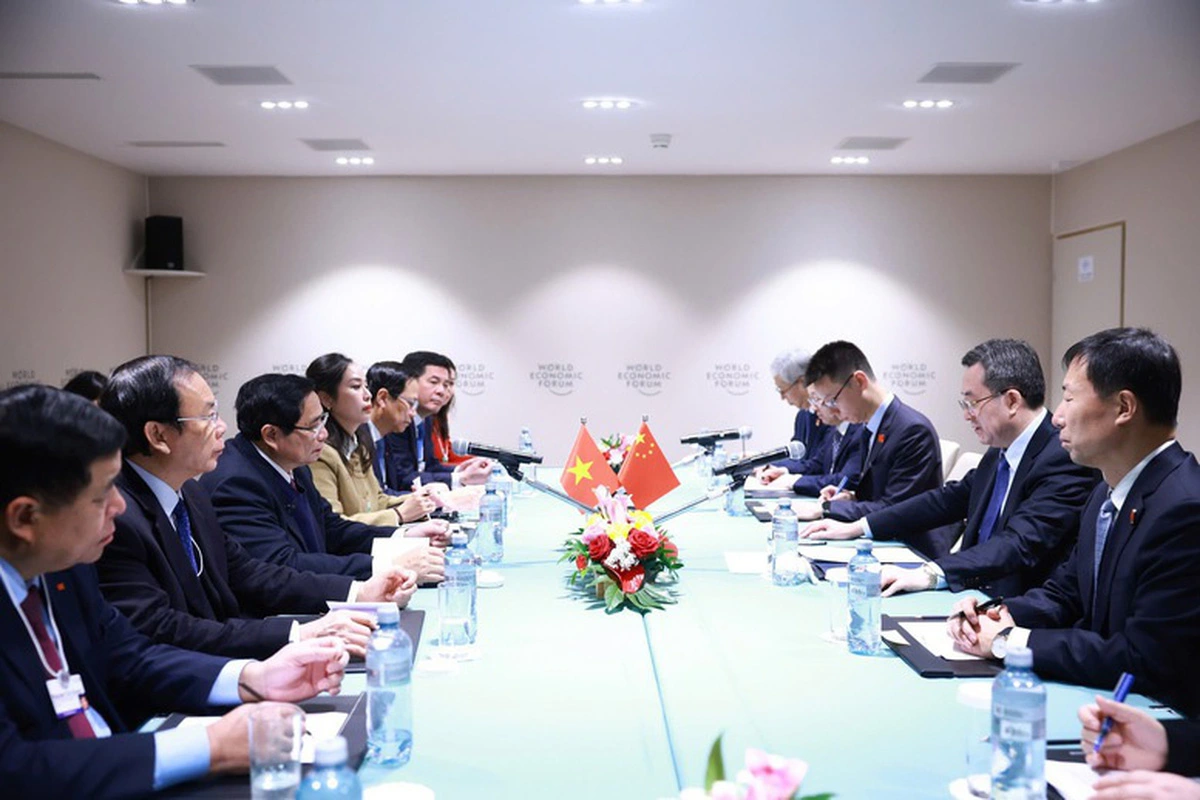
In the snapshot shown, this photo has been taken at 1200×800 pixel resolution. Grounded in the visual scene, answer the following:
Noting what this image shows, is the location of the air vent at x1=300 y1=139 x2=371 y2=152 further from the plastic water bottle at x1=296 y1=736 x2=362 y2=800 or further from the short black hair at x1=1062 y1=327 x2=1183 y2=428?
the plastic water bottle at x1=296 y1=736 x2=362 y2=800

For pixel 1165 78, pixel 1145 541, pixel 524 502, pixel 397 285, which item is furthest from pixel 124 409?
pixel 397 285

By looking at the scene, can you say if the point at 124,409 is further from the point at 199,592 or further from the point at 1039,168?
the point at 1039,168

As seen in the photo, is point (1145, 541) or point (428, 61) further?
point (428, 61)

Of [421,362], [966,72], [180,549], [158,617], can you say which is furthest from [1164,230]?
[158,617]

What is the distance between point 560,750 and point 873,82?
4.33m

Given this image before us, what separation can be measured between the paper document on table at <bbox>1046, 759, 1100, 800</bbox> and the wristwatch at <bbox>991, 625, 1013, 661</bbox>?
45 cm

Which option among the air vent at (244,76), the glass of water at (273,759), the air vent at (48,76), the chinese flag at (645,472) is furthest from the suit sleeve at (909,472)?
the air vent at (48,76)

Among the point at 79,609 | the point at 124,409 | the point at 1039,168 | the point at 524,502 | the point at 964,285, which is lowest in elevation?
the point at 524,502

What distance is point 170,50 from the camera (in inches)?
181

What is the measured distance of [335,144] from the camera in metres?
6.75

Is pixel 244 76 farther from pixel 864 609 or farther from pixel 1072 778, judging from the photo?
pixel 1072 778

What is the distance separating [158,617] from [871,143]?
5.75 m

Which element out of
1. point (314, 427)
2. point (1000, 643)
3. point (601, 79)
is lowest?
point (1000, 643)

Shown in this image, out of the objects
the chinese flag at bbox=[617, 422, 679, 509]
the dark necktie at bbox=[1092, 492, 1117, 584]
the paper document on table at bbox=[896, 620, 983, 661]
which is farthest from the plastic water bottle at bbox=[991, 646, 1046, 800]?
the chinese flag at bbox=[617, 422, 679, 509]
